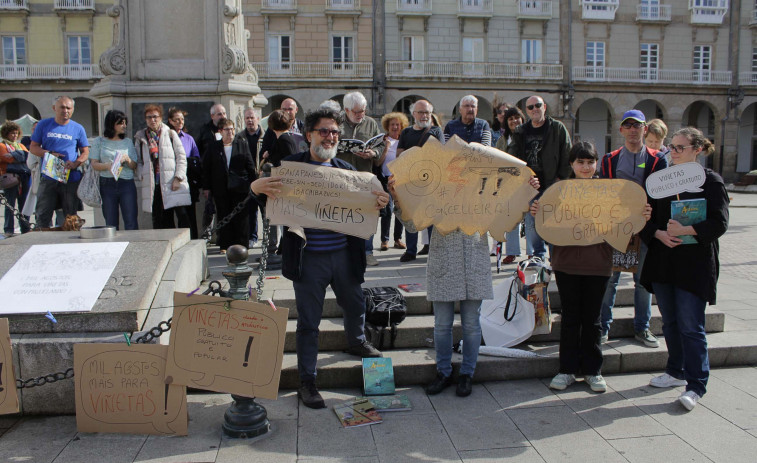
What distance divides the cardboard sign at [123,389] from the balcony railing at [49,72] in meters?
32.2

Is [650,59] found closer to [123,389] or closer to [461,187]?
[461,187]

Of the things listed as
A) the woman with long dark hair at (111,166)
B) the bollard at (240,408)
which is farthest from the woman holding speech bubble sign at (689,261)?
the woman with long dark hair at (111,166)

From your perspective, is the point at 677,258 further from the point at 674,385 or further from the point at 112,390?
the point at 112,390

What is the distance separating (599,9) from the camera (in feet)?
114

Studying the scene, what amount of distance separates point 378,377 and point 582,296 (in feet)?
5.60

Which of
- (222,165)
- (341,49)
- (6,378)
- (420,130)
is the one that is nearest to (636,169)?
(420,130)

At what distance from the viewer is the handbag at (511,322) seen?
539cm

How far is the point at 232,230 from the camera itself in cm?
748

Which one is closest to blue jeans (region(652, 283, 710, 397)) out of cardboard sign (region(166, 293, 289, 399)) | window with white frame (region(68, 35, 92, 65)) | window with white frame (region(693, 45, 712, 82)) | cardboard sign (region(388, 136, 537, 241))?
cardboard sign (region(388, 136, 537, 241))

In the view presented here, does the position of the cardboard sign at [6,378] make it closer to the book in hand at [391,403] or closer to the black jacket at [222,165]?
the book in hand at [391,403]

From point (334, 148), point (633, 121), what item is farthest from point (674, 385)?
point (334, 148)

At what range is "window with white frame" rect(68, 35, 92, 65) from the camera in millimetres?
33281

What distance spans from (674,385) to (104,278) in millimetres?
4577

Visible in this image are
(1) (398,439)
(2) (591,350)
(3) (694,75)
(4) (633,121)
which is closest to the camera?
(1) (398,439)
